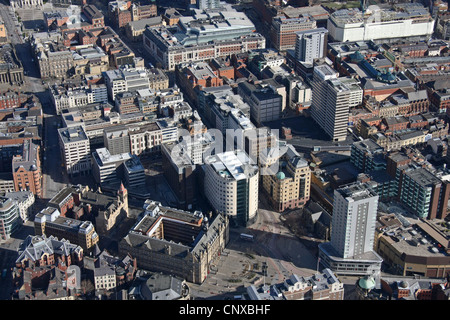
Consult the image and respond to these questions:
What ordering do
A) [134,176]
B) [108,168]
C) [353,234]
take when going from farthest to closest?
[108,168], [134,176], [353,234]

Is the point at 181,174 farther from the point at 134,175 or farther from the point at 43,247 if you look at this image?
the point at 43,247

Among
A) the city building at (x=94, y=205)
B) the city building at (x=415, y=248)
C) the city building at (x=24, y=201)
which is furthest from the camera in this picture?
the city building at (x=24, y=201)

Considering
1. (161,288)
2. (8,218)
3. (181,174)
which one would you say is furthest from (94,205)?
(161,288)

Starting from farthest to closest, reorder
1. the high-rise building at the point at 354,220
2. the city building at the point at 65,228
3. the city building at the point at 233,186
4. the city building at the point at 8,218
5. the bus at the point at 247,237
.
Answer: the bus at the point at 247,237
the city building at the point at 233,186
the city building at the point at 8,218
the city building at the point at 65,228
the high-rise building at the point at 354,220

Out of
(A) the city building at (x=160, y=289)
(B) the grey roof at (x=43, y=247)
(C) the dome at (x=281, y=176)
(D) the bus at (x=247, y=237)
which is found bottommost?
(D) the bus at (x=247, y=237)

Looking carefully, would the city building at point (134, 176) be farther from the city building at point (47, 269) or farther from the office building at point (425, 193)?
the office building at point (425, 193)

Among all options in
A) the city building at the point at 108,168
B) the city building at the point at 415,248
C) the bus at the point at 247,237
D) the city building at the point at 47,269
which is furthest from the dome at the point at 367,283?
the city building at the point at 108,168
